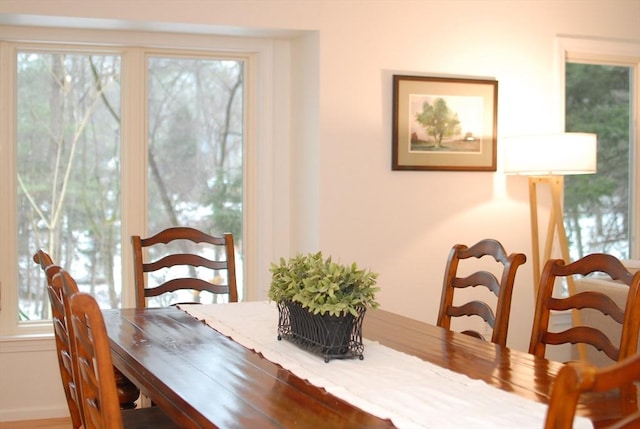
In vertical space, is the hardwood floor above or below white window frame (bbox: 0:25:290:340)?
below

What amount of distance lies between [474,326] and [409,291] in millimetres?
491

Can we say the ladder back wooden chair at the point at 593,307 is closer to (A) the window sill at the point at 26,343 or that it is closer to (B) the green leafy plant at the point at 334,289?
(B) the green leafy plant at the point at 334,289

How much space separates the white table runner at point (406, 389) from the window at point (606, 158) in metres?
3.22

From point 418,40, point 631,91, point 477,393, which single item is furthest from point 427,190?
point 477,393

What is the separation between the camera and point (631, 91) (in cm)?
545

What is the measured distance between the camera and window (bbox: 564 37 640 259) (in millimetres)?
5312

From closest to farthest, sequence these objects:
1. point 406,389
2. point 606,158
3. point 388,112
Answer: point 406,389
point 388,112
point 606,158

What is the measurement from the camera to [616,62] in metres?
5.34

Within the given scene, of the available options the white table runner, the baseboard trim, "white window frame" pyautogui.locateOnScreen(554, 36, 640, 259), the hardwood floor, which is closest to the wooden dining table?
the white table runner

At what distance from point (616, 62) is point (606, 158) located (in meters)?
0.62

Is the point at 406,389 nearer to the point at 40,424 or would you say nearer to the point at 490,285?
the point at 490,285

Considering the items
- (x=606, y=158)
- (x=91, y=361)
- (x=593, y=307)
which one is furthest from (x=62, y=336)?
(x=606, y=158)

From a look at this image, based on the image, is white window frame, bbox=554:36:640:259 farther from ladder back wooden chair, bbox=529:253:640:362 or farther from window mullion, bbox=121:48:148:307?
ladder back wooden chair, bbox=529:253:640:362

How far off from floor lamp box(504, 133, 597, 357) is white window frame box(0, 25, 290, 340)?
1337 millimetres
